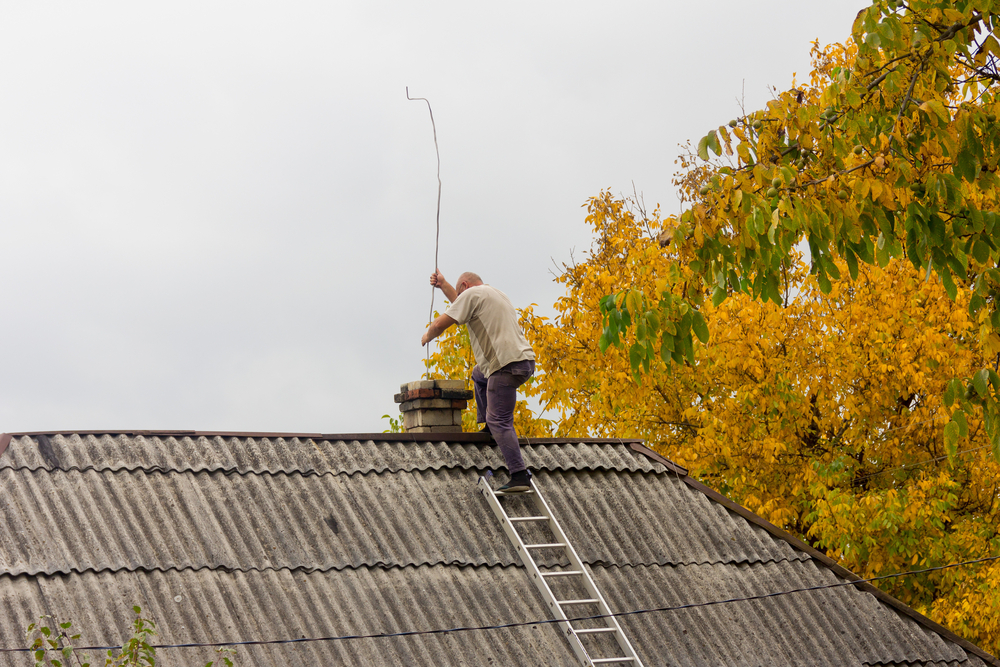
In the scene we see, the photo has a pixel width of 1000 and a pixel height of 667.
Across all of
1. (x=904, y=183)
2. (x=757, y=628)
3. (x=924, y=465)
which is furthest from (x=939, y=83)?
(x=924, y=465)

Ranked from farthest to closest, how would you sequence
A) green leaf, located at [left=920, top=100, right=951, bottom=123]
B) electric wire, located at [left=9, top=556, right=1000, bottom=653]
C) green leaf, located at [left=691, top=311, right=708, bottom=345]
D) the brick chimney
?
1. the brick chimney
2. electric wire, located at [left=9, top=556, right=1000, bottom=653]
3. green leaf, located at [left=691, top=311, right=708, bottom=345]
4. green leaf, located at [left=920, top=100, right=951, bottom=123]

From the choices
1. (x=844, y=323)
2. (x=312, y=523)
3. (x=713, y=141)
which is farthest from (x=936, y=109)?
(x=844, y=323)

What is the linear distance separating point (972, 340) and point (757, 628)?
6848 millimetres

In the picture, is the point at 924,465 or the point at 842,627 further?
the point at 924,465

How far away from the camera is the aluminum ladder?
6.18 metres

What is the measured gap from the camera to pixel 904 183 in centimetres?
440

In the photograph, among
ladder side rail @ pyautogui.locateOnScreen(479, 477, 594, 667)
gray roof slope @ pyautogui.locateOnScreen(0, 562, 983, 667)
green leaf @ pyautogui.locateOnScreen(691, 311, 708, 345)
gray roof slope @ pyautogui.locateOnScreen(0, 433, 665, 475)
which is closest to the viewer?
green leaf @ pyautogui.locateOnScreen(691, 311, 708, 345)

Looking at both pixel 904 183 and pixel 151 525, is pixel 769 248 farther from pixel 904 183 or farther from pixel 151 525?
pixel 151 525

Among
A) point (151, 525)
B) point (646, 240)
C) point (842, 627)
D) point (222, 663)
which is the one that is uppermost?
point (646, 240)

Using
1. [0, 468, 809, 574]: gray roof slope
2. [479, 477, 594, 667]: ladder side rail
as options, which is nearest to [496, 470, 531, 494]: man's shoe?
[479, 477, 594, 667]: ladder side rail

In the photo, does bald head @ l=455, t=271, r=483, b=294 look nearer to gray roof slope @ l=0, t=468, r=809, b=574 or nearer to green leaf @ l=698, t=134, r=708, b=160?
gray roof slope @ l=0, t=468, r=809, b=574

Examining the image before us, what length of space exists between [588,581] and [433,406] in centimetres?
238

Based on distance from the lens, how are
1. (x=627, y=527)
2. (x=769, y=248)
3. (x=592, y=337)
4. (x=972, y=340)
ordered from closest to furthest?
(x=769, y=248) → (x=627, y=527) → (x=972, y=340) → (x=592, y=337)

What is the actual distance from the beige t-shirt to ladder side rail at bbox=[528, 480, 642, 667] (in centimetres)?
108
